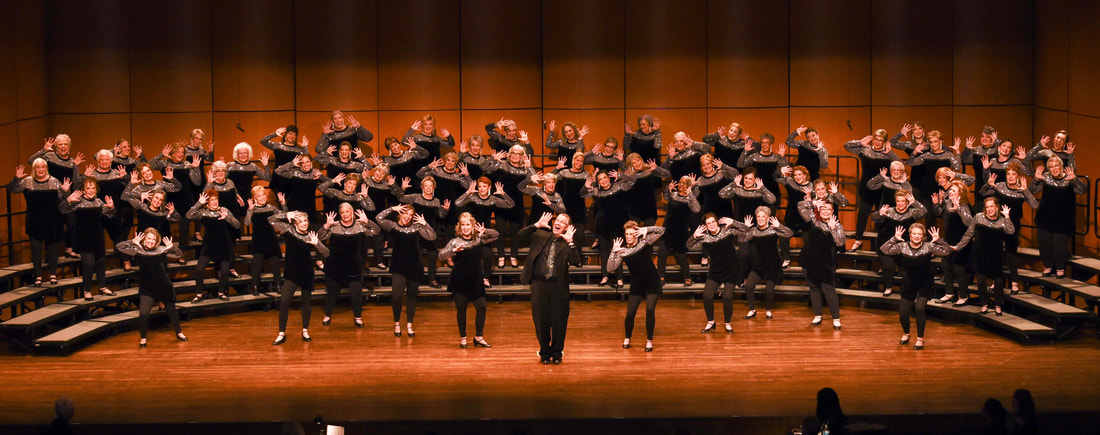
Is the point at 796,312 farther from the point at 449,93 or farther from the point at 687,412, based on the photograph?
the point at 449,93

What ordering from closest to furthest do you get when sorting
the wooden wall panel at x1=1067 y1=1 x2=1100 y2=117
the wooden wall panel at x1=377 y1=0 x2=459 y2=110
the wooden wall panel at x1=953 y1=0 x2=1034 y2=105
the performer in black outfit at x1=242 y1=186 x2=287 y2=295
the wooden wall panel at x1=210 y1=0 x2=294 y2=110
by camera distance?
1. the performer in black outfit at x1=242 y1=186 x2=287 y2=295
2. the wooden wall panel at x1=1067 y1=1 x2=1100 y2=117
3. the wooden wall panel at x1=953 y1=0 x2=1034 y2=105
4. the wooden wall panel at x1=210 y1=0 x2=294 y2=110
5. the wooden wall panel at x1=377 y1=0 x2=459 y2=110

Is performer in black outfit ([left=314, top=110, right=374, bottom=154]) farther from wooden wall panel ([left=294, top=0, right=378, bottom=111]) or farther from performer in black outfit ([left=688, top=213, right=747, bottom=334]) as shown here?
performer in black outfit ([left=688, top=213, right=747, bottom=334])

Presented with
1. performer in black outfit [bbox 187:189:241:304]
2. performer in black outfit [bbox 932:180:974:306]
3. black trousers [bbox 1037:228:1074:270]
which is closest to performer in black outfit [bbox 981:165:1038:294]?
black trousers [bbox 1037:228:1074:270]

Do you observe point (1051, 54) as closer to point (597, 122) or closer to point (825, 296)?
point (825, 296)

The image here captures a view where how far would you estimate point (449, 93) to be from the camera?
1442 cm

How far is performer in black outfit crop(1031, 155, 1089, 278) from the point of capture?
11.2m

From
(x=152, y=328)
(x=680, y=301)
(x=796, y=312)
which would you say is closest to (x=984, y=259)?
(x=796, y=312)

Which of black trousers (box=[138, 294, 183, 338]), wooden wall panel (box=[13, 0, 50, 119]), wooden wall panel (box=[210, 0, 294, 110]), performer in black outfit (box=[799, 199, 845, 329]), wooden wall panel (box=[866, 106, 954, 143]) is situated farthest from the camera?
wooden wall panel (box=[210, 0, 294, 110])

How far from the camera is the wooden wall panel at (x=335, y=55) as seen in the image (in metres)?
14.3

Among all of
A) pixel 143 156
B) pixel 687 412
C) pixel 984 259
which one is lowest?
pixel 687 412

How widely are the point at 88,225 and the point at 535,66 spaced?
19.3 ft

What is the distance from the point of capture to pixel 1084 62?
40.4 ft

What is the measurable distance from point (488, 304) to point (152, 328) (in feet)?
11.7

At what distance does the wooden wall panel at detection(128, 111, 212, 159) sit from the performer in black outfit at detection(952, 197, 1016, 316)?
30.2 ft
